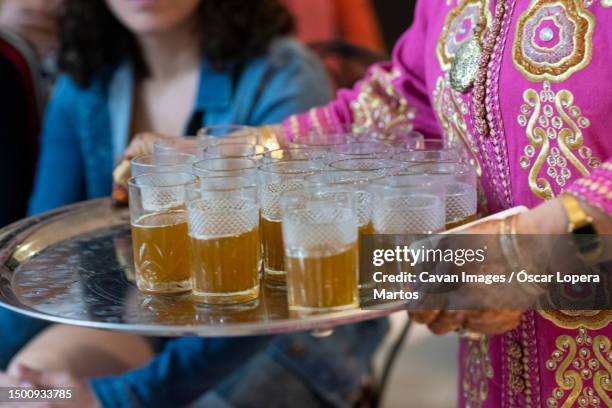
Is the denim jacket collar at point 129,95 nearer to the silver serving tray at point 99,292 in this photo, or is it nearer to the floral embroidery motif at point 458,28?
the silver serving tray at point 99,292

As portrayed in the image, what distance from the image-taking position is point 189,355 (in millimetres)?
1548

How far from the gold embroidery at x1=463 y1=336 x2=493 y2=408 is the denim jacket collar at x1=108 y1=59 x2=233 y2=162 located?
2.99 ft

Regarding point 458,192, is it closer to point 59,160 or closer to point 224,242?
point 224,242

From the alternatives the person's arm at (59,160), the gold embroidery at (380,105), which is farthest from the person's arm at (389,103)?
the person's arm at (59,160)

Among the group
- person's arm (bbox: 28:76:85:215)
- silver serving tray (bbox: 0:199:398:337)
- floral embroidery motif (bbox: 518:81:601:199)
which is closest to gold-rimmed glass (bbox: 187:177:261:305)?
silver serving tray (bbox: 0:199:398:337)

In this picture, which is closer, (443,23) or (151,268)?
(151,268)

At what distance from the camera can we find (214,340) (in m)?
1.54

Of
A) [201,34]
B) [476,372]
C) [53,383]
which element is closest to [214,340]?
[53,383]

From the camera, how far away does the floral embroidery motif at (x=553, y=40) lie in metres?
0.90

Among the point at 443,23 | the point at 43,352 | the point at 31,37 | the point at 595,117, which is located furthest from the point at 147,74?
the point at 595,117

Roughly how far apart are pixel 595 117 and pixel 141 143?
681 millimetres

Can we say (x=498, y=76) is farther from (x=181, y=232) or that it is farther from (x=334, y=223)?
(x=181, y=232)

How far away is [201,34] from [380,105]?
827 mm

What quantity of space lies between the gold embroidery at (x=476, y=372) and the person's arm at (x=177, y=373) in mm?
471
